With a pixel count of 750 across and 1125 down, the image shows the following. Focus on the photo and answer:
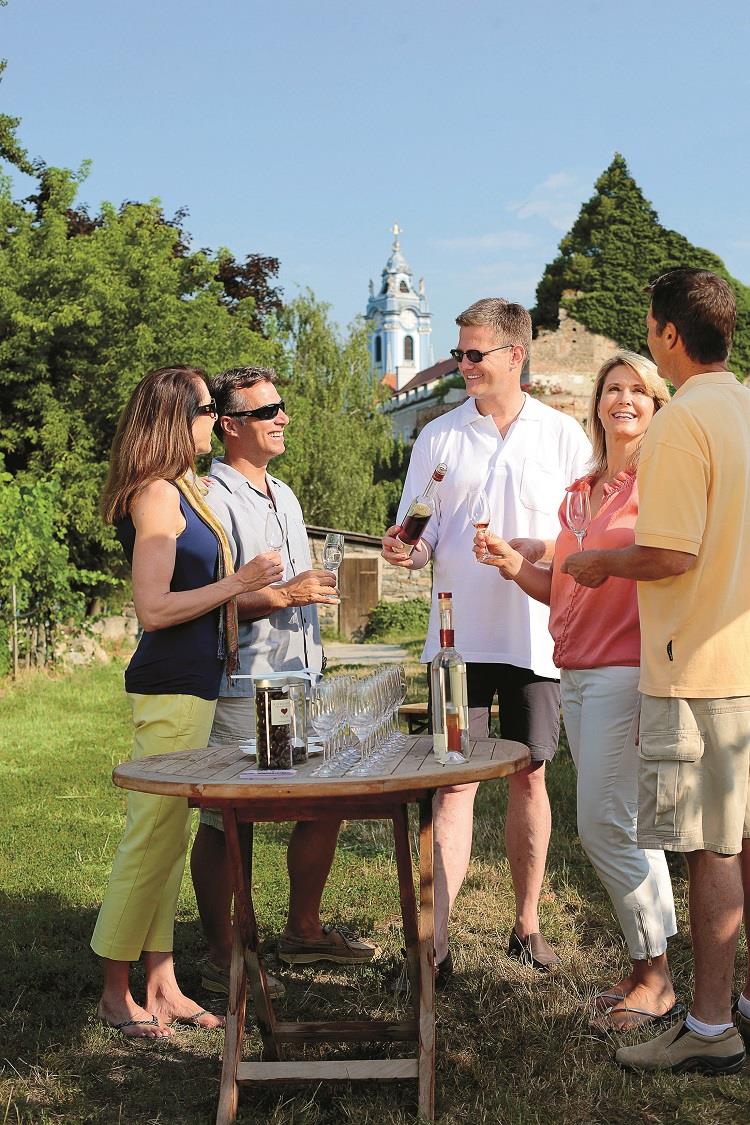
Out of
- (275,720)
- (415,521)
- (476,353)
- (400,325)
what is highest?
(400,325)

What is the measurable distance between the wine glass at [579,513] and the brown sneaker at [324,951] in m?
1.82

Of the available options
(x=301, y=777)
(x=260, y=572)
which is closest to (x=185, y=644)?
(x=260, y=572)

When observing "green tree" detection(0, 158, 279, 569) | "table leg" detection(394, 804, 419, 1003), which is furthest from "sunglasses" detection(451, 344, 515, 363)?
"green tree" detection(0, 158, 279, 569)

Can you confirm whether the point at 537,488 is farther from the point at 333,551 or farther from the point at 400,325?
the point at 400,325

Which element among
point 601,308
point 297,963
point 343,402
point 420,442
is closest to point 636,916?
point 297,963

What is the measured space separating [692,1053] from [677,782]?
77cm

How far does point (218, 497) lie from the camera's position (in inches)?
168

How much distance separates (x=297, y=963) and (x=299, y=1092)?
1.09 meters

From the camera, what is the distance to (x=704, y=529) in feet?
10.4

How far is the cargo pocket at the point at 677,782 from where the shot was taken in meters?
3.17

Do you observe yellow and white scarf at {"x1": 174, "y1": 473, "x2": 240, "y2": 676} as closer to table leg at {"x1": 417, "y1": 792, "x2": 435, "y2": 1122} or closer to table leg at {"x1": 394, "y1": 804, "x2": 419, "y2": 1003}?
table leg at {"x1": 394, "y1": 804, "x2": 419, "y2": 1003}

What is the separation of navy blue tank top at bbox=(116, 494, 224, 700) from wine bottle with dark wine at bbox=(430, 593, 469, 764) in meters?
1.03

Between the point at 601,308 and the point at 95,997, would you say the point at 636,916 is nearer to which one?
the point at 95,997

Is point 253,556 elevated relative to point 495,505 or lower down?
lower down
